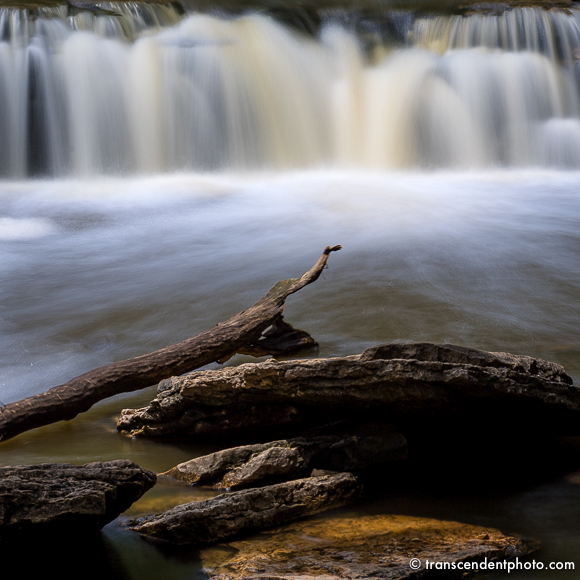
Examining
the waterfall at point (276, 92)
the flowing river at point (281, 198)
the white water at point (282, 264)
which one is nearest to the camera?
the flowing river at point (281, 198)

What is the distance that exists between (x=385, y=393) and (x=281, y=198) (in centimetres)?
807

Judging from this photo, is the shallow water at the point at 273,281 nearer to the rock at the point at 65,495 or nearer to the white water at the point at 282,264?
the white water at the point at 282,264

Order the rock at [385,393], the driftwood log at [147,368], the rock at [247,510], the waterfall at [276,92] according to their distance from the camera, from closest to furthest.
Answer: the rock at [247,510], the rock at [385,393], the driftwood log at [147,368], the waterfall at [276,92]

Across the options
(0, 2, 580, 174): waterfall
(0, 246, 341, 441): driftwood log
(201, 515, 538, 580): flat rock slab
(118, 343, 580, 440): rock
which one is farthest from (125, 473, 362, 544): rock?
(0, 2, 580, 174): waterfall

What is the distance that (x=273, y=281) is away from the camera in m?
6.42

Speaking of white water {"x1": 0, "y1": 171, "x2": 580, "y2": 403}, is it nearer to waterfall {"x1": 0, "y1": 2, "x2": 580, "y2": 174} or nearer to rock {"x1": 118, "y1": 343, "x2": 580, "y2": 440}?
waterfall {"x1": 0, "y1": 2, "x2": 580, "y2": 174}

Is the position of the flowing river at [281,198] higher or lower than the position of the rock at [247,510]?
higher

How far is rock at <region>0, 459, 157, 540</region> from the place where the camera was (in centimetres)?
191

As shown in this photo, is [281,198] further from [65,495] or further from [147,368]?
[65,495]

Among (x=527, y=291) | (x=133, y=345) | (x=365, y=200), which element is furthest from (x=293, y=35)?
(x=133, y=345)

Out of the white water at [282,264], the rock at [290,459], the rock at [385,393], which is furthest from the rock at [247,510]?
the white water at [282,264]

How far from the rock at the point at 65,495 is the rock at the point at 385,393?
74 centimetres

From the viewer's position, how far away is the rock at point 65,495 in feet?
6.26

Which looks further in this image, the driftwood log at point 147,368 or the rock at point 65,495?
the driftwood log at point 147,368
